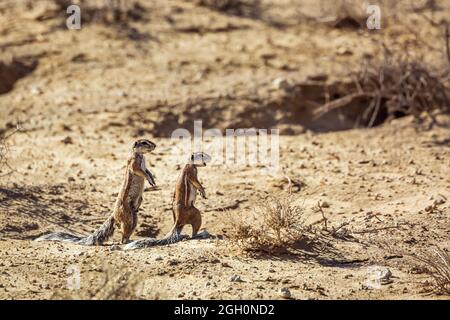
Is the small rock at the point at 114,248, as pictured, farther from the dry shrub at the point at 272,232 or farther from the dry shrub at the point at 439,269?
the dry shrub at the point at 439,269

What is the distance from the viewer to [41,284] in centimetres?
725

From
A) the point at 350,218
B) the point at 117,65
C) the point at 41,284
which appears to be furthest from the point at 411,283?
the point at 117,65

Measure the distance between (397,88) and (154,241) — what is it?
4.66 m

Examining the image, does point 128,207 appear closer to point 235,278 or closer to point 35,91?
point 235,278

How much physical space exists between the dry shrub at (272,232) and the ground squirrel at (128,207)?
82cm

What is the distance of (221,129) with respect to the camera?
11375 mm

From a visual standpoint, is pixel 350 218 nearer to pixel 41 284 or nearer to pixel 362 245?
pixel 362 245

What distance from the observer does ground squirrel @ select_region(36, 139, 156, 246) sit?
815cm

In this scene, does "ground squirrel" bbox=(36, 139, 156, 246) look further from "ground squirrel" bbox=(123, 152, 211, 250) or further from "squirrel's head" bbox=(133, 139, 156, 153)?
"ground squirrel" bbox=(123, 152, 211, 250)

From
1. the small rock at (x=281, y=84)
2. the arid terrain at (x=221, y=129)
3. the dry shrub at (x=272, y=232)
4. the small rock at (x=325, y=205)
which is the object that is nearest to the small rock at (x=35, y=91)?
the arid terrain at (x=221, y=129)

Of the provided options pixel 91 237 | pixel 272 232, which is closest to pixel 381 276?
pixel 272 232

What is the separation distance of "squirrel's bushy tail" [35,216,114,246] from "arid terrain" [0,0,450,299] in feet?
0.48

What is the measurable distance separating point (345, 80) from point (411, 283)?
5.09 meters

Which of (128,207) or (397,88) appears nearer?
(128,207)
